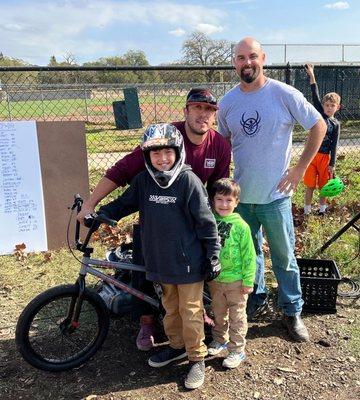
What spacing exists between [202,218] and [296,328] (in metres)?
1.38

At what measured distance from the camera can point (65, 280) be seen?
4.59m

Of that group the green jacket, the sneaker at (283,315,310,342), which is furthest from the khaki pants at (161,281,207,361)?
the sneaker at (283,315,310,342)

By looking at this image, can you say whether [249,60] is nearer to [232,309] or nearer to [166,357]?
[232,309]

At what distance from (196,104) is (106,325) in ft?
5.75

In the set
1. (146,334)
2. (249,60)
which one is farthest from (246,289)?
(249,60)

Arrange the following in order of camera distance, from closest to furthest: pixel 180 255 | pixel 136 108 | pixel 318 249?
pixel 180 255, pixel 318 249, pixel 136 108

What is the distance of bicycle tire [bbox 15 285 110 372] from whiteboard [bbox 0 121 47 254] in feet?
5.48

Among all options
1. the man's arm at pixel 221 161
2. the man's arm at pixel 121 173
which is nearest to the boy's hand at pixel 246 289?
the man's arm at pixel 221 161

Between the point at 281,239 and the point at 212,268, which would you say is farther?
the point at 281,239

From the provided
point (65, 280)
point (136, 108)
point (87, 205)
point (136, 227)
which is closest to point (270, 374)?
point (136, 227)

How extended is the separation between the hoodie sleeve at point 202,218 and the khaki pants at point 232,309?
1.34ft

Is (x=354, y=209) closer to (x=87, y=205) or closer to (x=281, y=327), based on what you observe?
(x=281, y=327)

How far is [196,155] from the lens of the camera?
316 cm

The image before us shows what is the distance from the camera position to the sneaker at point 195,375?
3.03 metres
